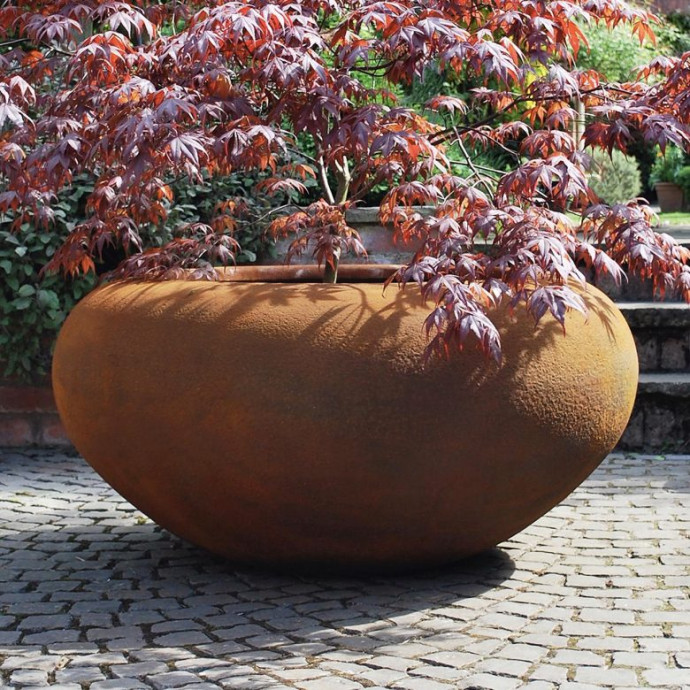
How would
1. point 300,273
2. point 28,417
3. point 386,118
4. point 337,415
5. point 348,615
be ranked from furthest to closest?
point 28,417 < point 300,273 < point 386,118 < point 348,615 < point 337,415

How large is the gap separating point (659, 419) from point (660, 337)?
501 millimetres

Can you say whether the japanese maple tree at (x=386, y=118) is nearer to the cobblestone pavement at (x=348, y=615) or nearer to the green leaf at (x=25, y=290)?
the cobblestone pavement at (x=348, y=615)

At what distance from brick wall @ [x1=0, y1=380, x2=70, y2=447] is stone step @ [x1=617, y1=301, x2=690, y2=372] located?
3140mm

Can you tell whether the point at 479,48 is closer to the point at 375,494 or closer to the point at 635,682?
the point at 375,494

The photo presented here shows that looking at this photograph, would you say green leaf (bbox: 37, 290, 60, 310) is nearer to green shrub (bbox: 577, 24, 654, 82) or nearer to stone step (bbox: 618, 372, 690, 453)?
stone step (bbox: 618, 372, 690, 453)

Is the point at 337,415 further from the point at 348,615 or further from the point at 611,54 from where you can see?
the point at 611,54

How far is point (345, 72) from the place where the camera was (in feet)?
10.1

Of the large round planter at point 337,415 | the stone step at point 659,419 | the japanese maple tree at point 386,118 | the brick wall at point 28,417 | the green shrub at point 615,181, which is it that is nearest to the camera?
the japanese maple tree at point 386,118

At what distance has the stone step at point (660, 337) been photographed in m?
5.67

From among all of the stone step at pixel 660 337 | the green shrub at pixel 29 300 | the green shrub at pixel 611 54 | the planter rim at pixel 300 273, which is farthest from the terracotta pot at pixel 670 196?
the planter rim at pixel 300 273

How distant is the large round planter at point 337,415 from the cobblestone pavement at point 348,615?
20cm

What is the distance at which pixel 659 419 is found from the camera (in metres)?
5.51

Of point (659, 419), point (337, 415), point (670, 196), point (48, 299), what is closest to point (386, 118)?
point (337, 415)

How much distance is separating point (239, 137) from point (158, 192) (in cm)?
89
